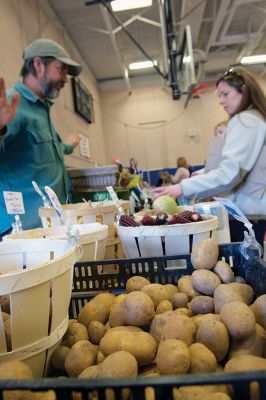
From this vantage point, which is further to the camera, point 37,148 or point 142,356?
point 37,148

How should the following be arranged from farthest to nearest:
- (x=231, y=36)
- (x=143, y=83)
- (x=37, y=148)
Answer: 1. (x=143, y=83)
2. (x=231, y=36)
3. (x=37, y=148)

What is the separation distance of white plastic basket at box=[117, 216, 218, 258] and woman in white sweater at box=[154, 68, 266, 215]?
29.2 inches

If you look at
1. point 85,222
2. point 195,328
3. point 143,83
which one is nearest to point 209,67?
point 143,83

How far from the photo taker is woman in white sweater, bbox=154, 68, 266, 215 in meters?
1.62

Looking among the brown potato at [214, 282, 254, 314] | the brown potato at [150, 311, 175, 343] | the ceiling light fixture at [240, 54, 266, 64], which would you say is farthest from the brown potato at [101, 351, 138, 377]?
the ceiling light fixture at [240, 54, 266, 64]

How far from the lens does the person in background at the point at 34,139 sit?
1703 millimetres

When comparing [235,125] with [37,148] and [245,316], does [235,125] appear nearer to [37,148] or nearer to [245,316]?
[37,148]

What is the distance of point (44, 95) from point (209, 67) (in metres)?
6.68

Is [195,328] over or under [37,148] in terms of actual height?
under

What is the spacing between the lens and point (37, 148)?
1821 mm

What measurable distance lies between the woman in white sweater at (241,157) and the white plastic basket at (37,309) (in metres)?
1.14

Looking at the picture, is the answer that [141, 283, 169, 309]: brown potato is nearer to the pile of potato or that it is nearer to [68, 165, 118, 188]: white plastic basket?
the pile of potato

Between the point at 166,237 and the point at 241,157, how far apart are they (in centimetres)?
91

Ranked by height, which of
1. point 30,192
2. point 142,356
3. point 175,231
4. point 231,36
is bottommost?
point 142,356
